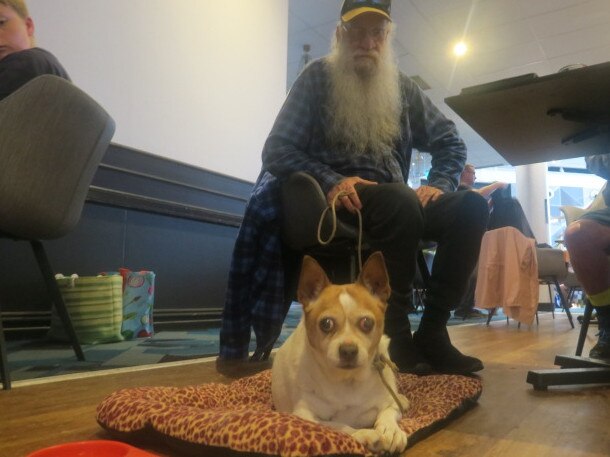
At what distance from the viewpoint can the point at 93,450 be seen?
84 cm

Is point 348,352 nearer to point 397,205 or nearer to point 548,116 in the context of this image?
point 397,205

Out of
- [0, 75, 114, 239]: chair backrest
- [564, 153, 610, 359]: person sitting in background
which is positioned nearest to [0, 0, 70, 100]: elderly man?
[0, 75, 114, 239]: chair backrest

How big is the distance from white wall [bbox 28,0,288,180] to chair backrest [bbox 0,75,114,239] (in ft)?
4.34

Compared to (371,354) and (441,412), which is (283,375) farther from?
(441,412)

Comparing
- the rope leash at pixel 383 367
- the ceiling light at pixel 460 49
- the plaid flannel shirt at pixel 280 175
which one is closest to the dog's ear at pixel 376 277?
the rope leash at pixel 383 367

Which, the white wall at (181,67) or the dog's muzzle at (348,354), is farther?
the white wall at (181,67)

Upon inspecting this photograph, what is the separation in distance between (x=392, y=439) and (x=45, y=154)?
1341 millimetres

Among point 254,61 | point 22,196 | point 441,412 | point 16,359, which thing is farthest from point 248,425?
point 254,61

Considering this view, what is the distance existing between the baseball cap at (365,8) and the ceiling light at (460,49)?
13.5 ft

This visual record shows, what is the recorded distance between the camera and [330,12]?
489 cm

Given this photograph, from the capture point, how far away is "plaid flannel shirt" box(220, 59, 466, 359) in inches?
69.3

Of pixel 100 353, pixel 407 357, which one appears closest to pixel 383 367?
pixel 407 357

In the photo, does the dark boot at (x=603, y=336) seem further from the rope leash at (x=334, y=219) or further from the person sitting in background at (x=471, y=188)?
the person sitting in background at (x=471, y=188)

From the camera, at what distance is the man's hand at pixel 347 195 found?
1496 millimetres
